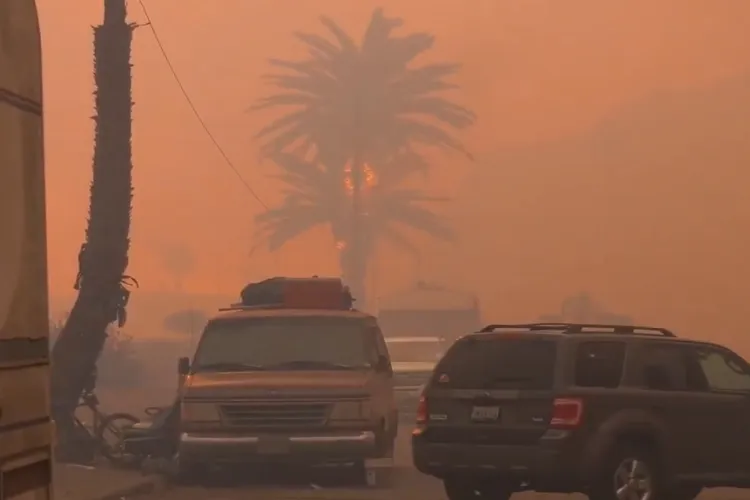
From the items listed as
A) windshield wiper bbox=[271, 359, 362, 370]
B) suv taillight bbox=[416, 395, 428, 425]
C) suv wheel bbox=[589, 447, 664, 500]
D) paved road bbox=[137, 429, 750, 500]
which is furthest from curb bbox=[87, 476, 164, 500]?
suv wheel bbox=[589, 447, 664, 500]

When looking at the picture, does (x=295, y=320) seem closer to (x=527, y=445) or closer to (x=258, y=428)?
(x=258, y=428)

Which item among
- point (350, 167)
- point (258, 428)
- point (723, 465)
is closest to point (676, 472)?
point (723, 465)

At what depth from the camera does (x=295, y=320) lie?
59.5 feet

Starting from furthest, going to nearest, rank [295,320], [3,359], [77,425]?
[77,425] < [295,320] < [3,359]

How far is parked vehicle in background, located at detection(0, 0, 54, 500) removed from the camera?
5.68 m

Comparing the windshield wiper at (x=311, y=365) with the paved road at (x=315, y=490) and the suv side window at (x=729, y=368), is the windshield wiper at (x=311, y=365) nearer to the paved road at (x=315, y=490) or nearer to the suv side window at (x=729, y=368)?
the paved road at (x=315, y=490)

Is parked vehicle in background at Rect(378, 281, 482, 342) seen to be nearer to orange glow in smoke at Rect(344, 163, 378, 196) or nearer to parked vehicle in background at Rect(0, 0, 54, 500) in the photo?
orange glow in smoke at Rect(344, 163, 378, 196)

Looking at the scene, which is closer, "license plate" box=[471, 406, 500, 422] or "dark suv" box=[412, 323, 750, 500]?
"dark suv" box=[412, 323, 750, 500]

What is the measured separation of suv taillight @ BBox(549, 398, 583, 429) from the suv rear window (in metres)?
0.22

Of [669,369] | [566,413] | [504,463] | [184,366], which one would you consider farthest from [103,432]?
[669,369]

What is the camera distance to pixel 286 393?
17.0 m

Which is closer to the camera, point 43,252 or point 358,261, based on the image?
point 43,252

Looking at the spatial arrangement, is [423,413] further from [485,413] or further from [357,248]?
[357,248]

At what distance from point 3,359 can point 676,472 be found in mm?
9320
